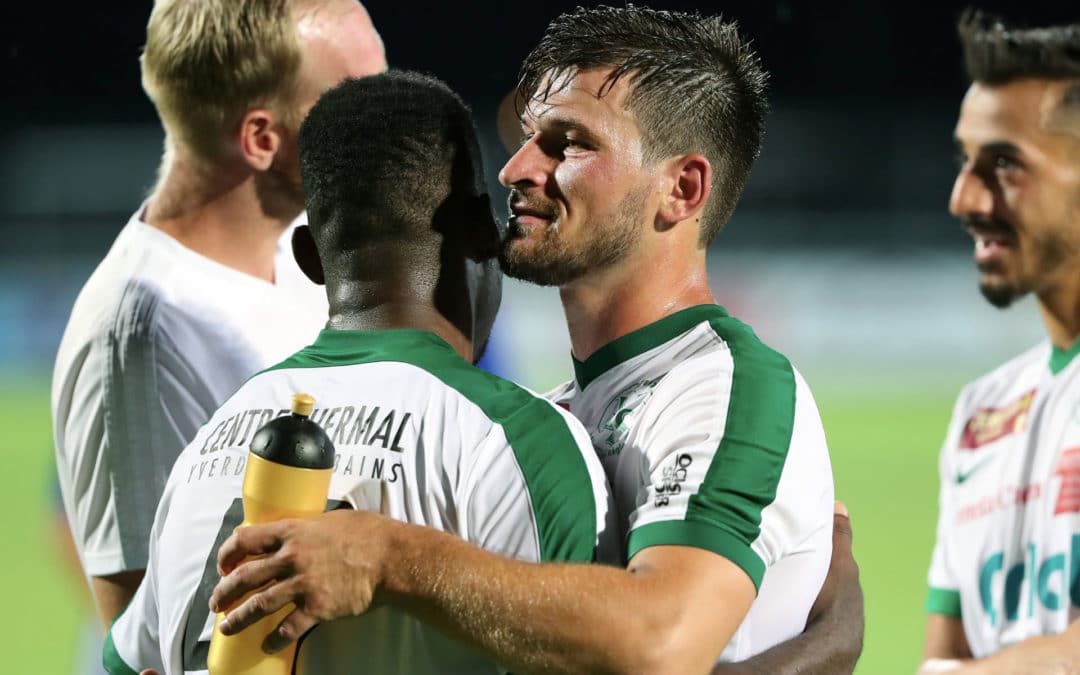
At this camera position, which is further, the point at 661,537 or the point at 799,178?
the point at 799,178

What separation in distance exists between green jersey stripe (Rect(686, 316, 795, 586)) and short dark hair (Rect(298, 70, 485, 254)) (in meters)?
0.56

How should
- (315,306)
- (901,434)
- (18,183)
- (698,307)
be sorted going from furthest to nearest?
(18,183), (901,434), (315,306), (698,307)

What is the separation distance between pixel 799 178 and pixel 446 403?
19.7 m

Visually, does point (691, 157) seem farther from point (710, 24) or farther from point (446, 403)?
point (446, 403)

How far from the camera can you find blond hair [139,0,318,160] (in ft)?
10.3

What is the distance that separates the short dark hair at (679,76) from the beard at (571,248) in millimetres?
126

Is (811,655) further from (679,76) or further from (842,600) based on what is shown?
(679,76)

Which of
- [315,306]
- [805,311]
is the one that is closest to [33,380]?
[805,311]

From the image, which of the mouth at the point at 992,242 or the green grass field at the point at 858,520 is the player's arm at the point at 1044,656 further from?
the green grass field at the point at 858,520

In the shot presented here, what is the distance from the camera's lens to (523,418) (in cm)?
201

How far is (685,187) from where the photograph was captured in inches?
103

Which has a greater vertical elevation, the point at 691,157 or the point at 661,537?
the point at 691,157

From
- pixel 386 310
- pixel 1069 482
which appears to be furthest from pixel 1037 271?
pixel 386 310

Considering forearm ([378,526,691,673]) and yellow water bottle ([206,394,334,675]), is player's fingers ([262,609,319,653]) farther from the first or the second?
forearm ([378,526,691,673])
